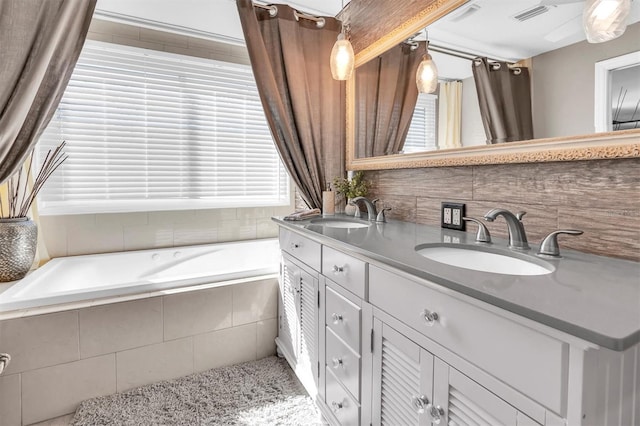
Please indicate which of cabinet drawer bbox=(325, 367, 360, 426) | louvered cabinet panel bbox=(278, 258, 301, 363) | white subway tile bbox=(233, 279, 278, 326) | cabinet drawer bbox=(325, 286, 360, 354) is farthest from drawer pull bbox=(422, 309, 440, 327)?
white subway tile bbox=(233, 279, 278, 326)

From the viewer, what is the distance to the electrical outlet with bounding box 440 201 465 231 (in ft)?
4.86

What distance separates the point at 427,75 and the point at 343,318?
125 centimetres

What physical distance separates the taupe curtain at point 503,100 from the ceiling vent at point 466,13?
192 mm

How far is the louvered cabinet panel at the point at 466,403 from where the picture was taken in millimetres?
691

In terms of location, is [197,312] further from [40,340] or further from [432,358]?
[432,358]

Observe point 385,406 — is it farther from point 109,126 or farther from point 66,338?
point 109,126

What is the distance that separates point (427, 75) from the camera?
5.46ft

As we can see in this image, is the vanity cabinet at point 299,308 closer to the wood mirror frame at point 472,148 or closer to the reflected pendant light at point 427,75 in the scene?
the wood mirror frame at point 472,148

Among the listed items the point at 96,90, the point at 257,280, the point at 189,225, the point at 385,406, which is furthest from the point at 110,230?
the point at 385,406

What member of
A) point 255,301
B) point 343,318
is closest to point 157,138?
point 255,301

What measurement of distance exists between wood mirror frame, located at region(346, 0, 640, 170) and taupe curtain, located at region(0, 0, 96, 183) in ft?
5.35

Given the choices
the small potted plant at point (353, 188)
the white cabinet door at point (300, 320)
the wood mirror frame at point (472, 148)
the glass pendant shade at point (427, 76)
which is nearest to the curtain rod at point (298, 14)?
the wood mirror frame at point (472, 148)

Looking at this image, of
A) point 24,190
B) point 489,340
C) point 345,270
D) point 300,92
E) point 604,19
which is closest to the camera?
point 489,340

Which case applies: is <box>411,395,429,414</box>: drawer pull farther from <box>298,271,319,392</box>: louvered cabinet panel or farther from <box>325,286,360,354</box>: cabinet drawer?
<box>298,271,319,392</box>: louvered cabinet panel
